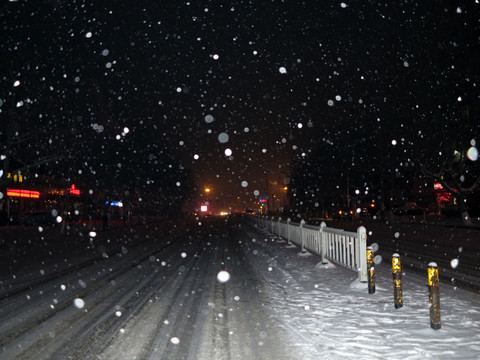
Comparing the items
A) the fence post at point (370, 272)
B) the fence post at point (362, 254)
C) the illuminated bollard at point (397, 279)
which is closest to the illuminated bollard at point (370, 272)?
the fence post at point (370, 272)

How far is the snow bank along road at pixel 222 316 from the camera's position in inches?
206

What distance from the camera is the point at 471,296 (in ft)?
26.7

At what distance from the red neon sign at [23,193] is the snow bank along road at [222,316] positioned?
40.2 m

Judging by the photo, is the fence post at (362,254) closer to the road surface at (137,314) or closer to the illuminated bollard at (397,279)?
the illuminated bollard at (397,279)

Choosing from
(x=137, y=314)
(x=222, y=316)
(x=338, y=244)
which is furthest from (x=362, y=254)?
(x=137, y=314)

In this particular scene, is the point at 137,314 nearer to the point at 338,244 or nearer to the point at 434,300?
the point at 434,300

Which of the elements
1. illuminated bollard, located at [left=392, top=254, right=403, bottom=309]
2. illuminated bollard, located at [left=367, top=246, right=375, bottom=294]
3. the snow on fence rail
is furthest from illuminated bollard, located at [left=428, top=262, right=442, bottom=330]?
the snow on fence rail

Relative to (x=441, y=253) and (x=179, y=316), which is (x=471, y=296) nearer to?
(x=179, y=316)

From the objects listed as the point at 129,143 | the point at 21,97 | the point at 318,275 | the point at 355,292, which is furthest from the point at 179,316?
the point at 129,143

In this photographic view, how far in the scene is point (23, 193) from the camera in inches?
2028

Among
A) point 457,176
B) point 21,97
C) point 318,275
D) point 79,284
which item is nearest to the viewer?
point 79,284

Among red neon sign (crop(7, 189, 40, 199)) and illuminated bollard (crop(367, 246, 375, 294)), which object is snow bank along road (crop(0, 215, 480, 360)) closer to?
illuminated bollard (crop(367, 246, 375, 294))

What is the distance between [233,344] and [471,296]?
523cm

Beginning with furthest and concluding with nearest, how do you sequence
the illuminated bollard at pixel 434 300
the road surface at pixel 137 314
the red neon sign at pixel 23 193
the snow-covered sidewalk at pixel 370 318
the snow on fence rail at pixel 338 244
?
the red neon sign at pixel 23 193 → the snow on fence rail at pixel 338 244 → the illuminated bollard at pixel 434 300 → the road surface at pixel 137 314 → the snow-covered sidewalk at pixel 370 318
